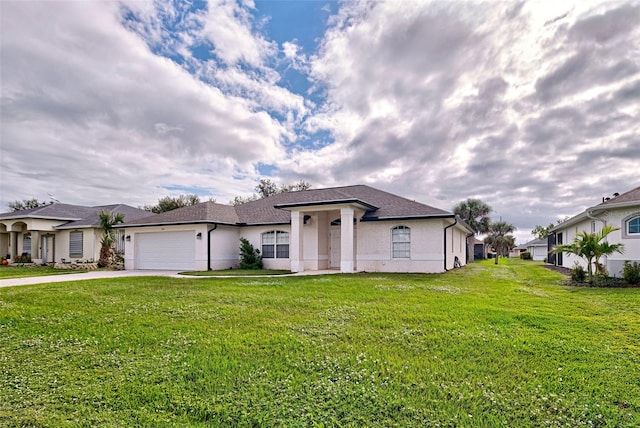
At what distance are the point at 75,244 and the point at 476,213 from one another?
152 ft

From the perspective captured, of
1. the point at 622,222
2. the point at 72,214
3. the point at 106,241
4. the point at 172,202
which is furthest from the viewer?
the point at 172,202

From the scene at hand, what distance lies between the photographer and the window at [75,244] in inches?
1035

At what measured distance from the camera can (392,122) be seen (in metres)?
18.4

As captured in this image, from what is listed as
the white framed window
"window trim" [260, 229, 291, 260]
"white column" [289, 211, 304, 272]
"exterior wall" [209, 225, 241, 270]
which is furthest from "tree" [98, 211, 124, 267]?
"white column" [289, 211, 304, 272]

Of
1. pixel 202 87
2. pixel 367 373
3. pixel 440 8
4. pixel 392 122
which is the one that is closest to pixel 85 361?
pixel 367 373

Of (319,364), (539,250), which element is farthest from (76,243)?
(539,250)

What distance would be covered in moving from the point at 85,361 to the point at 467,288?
10.5m

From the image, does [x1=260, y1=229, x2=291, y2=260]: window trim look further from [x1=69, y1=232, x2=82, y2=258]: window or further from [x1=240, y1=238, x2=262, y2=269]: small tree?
[x1=69, y1=232, x2=82, y2=258]: window

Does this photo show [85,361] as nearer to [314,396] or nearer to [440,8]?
[314,396]

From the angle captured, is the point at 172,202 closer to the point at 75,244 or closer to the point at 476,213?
the point at 75,244

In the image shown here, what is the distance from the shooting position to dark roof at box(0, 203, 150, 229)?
85.7 feet

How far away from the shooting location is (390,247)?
703 inches

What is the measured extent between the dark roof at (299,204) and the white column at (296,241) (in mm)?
730

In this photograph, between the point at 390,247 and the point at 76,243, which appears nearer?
the point at 390,247
